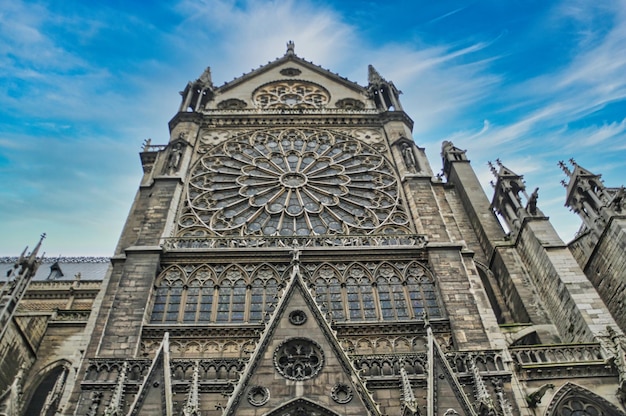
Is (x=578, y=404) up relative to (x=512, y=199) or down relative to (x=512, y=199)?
down

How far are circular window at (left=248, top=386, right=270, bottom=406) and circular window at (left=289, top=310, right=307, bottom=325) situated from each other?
180 centimetres

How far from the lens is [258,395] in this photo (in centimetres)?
1078

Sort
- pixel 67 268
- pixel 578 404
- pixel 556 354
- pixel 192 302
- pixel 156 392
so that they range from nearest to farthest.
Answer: pixel 156 392, pixel 578 404, pixel 556 354, pixel 192 302, pixel 67 268

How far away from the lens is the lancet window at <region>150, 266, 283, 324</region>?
13641 mm

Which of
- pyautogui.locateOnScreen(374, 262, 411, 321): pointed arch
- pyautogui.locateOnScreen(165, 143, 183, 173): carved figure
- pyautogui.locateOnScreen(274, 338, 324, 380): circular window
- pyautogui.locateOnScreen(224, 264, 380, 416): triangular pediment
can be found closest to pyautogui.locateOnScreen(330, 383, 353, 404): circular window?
pyautogui.locateOnScreen(224, 264, 380, 416): triangular pediment

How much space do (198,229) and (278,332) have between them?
623cm

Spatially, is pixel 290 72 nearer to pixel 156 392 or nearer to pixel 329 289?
pixel 329 289

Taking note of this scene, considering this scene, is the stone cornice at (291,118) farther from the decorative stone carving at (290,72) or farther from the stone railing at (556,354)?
the stone railing at (556,354)

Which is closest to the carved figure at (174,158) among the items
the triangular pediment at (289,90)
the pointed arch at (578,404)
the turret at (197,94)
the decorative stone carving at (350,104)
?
the turret at (197,94)

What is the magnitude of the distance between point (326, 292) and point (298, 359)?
9.91ft

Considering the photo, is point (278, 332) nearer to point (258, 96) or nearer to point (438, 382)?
point (438, 382)

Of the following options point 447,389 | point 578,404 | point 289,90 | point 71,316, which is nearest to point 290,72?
point 289,90

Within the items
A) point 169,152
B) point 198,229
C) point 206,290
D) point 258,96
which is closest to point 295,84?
point 258,96

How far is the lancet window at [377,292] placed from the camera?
13711mm
